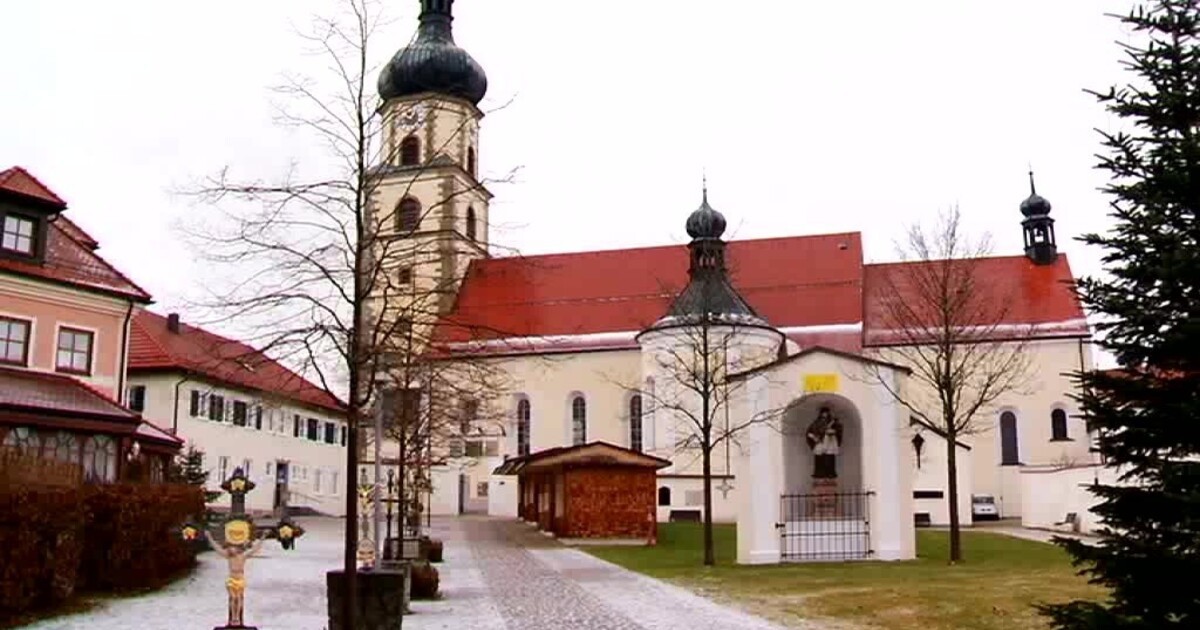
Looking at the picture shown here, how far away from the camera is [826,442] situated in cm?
2911

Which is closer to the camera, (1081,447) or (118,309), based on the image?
(118,309)

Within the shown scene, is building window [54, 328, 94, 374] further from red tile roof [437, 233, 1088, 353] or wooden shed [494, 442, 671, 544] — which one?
red tile roof [437, 233, 1088, 353]

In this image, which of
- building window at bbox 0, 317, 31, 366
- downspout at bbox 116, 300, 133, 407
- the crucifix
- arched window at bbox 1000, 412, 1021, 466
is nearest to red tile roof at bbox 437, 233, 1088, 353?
arched window at bbox 1000, 412, 1021, 466

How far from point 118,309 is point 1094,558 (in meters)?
24.9

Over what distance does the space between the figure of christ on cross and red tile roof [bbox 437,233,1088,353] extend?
36.5m

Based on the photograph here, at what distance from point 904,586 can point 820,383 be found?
818 centimetres

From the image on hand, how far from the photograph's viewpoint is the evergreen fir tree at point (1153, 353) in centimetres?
906

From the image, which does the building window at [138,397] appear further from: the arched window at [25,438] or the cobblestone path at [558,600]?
the arched window at [25,438]

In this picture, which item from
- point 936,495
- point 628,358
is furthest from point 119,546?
point 628,358

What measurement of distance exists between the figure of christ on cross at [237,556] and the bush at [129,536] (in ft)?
18.8

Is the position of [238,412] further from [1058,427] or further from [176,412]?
[1058,427]

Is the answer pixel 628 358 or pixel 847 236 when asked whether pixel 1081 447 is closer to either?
pixel 847 236

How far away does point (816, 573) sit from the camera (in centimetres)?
2339

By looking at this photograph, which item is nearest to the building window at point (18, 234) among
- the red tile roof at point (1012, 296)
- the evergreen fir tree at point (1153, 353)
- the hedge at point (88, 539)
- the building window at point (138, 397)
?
the hedge at point (88, 539)
